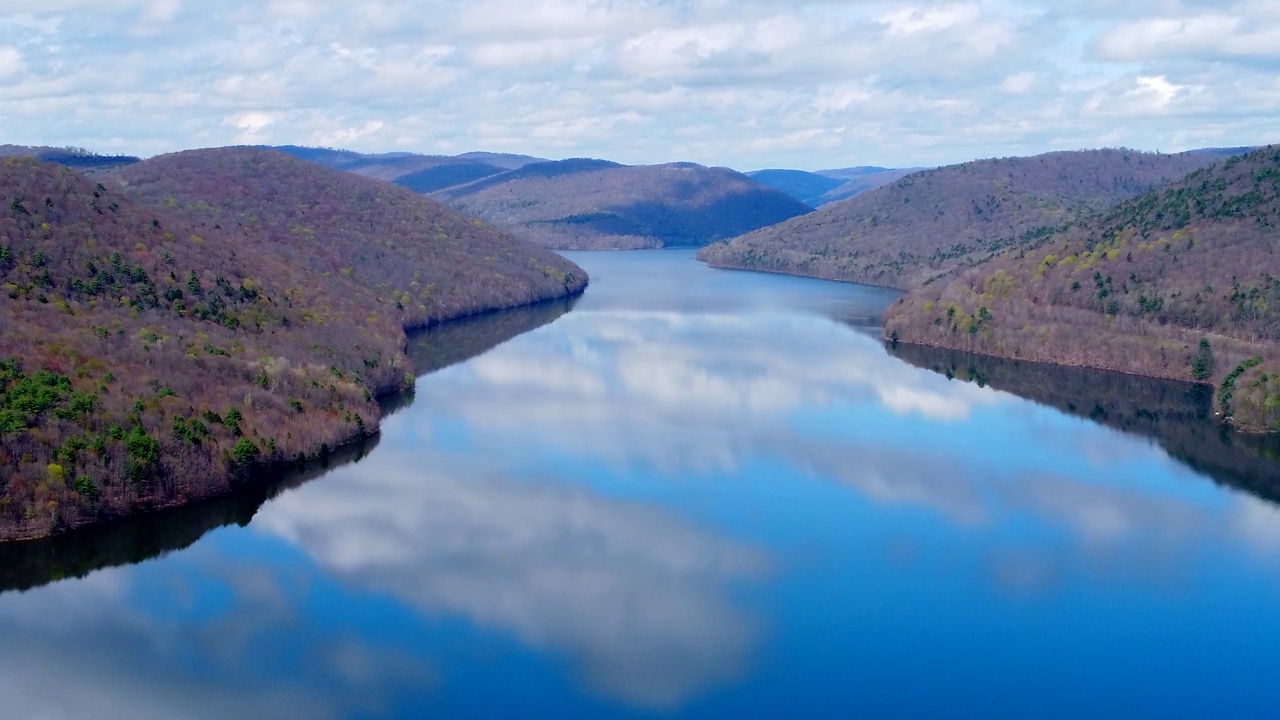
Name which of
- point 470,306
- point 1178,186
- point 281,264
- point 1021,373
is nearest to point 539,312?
point 470,306

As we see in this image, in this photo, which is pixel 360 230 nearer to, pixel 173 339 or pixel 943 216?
pixel 173 339

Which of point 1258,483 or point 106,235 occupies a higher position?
point 106,235

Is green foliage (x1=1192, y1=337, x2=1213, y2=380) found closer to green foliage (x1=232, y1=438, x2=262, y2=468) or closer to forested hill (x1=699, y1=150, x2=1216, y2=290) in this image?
green foliage (x1=232, y1=438, x2=262, y2=468)

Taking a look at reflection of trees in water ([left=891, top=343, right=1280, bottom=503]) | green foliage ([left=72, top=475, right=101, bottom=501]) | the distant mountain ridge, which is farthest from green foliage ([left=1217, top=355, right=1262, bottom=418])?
the distant mountain ridge

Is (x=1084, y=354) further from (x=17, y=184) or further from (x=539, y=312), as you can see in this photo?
(x=17, y=184)

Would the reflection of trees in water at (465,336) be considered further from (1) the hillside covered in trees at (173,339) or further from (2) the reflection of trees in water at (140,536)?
(2) the reflection of trees in water at (140,536)

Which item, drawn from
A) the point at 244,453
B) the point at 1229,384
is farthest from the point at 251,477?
the point at 1229,384
